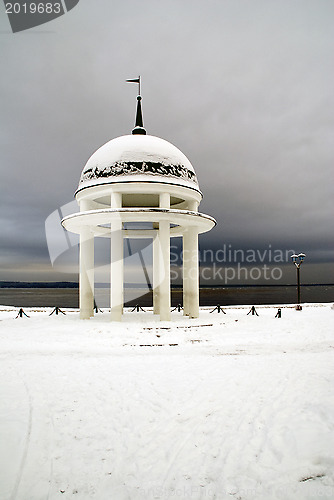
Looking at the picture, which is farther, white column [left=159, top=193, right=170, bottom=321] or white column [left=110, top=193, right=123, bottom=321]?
white column [left=159, top=193, right=170, bottom=321]

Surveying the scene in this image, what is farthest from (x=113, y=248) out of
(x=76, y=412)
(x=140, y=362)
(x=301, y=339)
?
(x=76, y=412)

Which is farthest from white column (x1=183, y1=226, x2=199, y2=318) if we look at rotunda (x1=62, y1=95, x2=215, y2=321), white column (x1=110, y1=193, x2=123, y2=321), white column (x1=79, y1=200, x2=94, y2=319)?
white column (x1=79, y1=200, x2=94, y2=319)

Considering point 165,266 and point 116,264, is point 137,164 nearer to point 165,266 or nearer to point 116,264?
point 116,264

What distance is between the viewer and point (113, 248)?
59.7ft

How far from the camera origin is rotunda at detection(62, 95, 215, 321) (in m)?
18.1

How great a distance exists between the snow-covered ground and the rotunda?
307 inches

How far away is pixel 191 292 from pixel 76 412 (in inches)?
593

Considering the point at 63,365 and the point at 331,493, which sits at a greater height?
the point at 63,365

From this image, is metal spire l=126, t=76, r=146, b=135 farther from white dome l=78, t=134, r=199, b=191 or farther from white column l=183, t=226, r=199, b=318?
white column l=183, t=226, r=199, b=318

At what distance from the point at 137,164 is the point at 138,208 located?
3059 millimetres

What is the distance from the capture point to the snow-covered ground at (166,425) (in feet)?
14.2

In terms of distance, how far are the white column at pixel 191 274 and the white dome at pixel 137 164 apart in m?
3.42

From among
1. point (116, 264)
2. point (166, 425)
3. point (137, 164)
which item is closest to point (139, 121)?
point (137, 164)

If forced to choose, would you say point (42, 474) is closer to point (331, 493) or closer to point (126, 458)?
point (126, 458)
